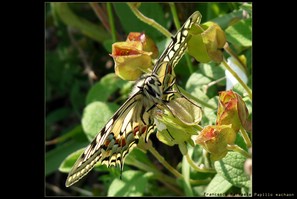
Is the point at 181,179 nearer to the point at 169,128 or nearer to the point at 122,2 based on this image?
the point at 169,128

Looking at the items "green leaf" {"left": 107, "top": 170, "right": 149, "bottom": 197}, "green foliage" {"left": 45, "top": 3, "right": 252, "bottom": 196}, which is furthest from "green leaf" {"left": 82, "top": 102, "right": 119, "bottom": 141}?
"green leaf" {"left": 107, "top": 170, "right": 149, "bottom": 197}

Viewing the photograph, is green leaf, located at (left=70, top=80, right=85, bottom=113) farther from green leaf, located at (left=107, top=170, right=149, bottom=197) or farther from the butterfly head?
the butterfly head

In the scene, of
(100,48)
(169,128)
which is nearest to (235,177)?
(169,128)

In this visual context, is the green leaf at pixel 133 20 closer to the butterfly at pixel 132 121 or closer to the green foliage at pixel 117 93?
the green foliage at pixel 117 93

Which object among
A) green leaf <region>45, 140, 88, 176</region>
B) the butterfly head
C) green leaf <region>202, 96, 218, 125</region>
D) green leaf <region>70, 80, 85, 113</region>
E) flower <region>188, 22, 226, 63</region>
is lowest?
green leaf <region>45, 140, 88, 176</region>

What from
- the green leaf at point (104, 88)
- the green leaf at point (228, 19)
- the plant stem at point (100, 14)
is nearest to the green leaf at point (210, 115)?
the green leaf at point (228, 19)
